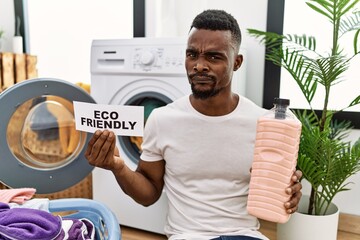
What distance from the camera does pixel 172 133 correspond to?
1085 mm

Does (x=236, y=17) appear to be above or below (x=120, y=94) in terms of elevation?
above

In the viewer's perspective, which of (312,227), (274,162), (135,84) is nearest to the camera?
(274,162)

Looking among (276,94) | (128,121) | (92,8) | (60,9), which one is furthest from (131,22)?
(128,121)

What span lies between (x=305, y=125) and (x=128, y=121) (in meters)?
0.85

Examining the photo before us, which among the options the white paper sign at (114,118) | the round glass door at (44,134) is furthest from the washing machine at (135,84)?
the white paper sign at (114,118)

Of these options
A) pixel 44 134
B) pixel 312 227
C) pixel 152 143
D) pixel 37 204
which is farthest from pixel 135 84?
pixel 312 227

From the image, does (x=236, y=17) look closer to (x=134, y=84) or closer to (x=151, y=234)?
(x=134, y=84)

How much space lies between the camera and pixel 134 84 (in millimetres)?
1710

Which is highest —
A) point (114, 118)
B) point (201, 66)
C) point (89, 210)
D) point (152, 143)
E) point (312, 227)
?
point (201, 66)

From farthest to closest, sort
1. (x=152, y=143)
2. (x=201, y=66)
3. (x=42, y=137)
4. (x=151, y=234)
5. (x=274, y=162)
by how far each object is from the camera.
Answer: (x=151, y=234) < (x=42, y=137) < (x=152, y=143) < (x=201, y=66) < (x=274, y=162)

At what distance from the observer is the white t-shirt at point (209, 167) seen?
3.44 feet

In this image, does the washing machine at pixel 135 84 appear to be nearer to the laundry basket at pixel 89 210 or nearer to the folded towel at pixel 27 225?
the laundry basket at pixel 89 210

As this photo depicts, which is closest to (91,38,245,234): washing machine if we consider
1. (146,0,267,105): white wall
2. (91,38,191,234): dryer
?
(91,38,191,234): dryer

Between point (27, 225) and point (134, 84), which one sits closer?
point (27, 225)
